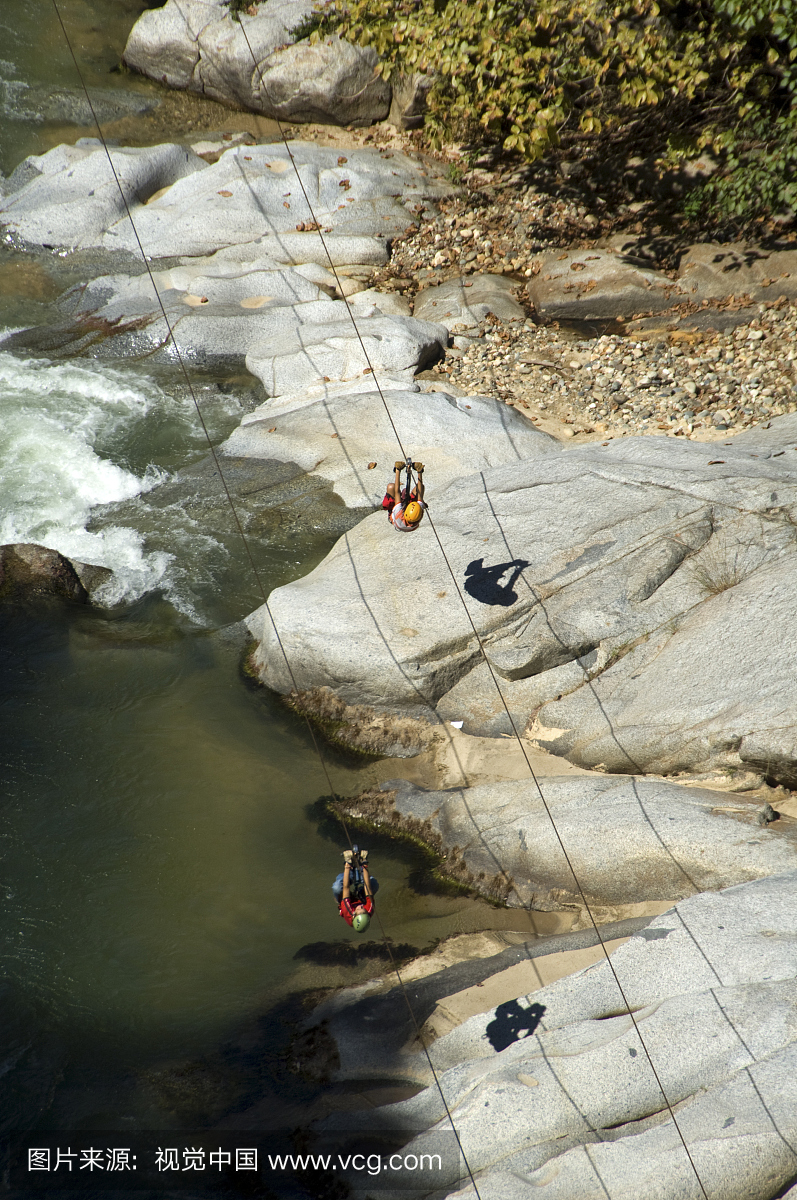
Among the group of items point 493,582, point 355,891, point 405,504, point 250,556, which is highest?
point 405,504

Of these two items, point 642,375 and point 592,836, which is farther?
point 642,375

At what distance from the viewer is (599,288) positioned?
1738cm


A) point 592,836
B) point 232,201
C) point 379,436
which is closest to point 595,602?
point 592,836

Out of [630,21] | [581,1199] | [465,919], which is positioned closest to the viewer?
[581,1199]

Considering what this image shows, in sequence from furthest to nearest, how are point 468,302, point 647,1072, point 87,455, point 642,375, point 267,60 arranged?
point 267,60
point 468,302
point 87,455
point 642,375
point 647,1072

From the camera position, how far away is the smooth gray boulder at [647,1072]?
6.12m

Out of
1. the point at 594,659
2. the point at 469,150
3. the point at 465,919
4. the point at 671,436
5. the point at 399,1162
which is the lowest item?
the point at 465,919

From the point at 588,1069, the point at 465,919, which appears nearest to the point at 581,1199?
the point at 588,1069

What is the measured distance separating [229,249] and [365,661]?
41.1 feet

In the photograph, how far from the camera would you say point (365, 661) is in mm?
11555

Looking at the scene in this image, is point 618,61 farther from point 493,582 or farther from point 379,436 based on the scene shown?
point 493,582

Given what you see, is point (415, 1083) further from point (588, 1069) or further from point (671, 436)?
point (671, 436)

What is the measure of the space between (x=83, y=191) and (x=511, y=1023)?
21.5 metres

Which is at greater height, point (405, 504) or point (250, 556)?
point (405, 504)
